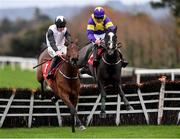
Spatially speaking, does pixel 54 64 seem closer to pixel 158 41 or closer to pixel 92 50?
pixel 92 50

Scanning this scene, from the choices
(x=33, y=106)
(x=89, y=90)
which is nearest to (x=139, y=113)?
(x=89, y=90)

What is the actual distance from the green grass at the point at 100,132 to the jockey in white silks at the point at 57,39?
1.60 m

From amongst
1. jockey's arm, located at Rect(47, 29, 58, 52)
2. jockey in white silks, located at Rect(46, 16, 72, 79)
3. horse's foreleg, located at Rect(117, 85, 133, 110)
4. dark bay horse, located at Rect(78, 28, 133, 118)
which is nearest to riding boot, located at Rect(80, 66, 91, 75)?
dark bay horse, located at Rect(78, 28, 133, 118)

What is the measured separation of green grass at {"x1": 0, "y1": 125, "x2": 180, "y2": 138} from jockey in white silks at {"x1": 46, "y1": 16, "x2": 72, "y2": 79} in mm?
1600

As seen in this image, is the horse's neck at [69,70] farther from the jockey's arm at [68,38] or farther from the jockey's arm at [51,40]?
the jockey's arm at [51,40]

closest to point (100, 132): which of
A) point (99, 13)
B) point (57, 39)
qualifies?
point (57, 39)

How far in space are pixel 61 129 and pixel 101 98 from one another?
1.25 metres

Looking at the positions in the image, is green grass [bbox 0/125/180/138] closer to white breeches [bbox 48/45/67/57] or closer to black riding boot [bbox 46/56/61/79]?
black riding boot [bbox 46/56/61/79]

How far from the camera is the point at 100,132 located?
16516mm

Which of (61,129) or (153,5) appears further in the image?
(153,5)

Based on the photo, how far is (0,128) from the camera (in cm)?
1836

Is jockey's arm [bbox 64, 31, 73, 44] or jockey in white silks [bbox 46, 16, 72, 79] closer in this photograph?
jockey's arm [bbox 64, 31, 73, 44]

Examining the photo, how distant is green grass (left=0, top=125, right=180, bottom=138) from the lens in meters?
15.5

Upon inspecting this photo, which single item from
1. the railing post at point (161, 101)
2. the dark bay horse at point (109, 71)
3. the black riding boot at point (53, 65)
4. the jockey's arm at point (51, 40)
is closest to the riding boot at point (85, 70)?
the dark bay horse at point (109, 71)
